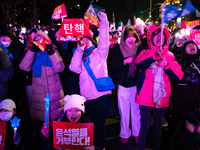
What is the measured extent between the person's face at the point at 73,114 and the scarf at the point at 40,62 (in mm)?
952

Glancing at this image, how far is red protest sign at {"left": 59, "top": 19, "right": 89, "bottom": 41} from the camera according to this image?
3.36 meters

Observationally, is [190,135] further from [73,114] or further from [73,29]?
[73,29]

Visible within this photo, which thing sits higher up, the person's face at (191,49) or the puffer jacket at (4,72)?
the person's face at (191,49)

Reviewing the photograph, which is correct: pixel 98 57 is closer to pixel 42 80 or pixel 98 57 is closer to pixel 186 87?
pixel 42 80

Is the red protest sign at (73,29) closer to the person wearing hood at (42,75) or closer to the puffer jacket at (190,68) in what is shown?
the person wearing hood at (42,75)

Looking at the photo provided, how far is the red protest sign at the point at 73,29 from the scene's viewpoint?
11.0 ft

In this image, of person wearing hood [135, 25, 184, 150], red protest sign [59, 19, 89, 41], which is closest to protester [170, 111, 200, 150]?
person wearing hood [135, 25, 184, 150]

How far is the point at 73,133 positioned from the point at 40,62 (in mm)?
1378

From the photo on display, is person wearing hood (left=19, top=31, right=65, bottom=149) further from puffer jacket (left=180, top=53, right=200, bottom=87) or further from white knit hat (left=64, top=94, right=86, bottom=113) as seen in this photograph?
puffer jacket (left=180, top=53, right=200, bottom=87)

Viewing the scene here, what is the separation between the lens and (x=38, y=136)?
371cm

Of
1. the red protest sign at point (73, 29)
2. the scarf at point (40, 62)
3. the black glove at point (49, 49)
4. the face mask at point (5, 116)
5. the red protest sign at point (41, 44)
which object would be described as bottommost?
the face mask at point (5, 116)

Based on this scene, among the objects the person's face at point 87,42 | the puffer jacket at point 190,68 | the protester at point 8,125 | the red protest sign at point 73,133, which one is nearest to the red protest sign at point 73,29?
the person's face at point 87,42

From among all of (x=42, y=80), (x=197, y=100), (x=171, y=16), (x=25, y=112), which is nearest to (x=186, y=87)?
(x=197, y=100)

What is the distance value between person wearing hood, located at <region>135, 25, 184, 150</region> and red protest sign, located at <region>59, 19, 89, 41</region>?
103 cm
